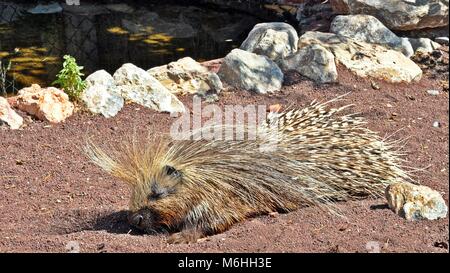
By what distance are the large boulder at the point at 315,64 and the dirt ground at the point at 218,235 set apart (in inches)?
3.5

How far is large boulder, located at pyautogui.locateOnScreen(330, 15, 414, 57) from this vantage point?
6.86 m

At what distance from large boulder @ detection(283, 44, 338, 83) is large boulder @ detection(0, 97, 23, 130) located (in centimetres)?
Result: 220

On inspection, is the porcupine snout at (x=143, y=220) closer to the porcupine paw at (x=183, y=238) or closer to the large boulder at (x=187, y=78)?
the porcupine paw at (x=183, y=238)

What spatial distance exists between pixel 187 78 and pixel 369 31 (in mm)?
1863

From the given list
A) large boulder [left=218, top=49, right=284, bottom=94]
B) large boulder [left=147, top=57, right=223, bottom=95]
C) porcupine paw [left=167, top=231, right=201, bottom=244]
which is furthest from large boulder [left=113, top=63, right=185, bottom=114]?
porcupine paw [left=167, top=231, right=201, bottom=244]

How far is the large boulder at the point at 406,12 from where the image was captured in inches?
290

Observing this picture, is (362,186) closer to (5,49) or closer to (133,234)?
(133,234)


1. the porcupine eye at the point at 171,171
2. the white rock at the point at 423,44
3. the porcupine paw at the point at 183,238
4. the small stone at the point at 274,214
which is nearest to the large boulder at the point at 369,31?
the white rock at the point at 423,44

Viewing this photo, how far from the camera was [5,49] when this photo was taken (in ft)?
27.0

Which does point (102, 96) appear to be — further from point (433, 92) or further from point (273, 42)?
point (433, 92)

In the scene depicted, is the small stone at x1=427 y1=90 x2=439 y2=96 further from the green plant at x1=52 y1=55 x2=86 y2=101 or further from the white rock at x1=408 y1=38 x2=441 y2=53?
the green plant at x1=52 y1=55 x2=86 y2=101

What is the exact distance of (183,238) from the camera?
12.5 feet

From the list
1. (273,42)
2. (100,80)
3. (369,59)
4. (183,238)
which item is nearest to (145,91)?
(100,80)

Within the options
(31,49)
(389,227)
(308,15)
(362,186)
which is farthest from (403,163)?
(31,49)
